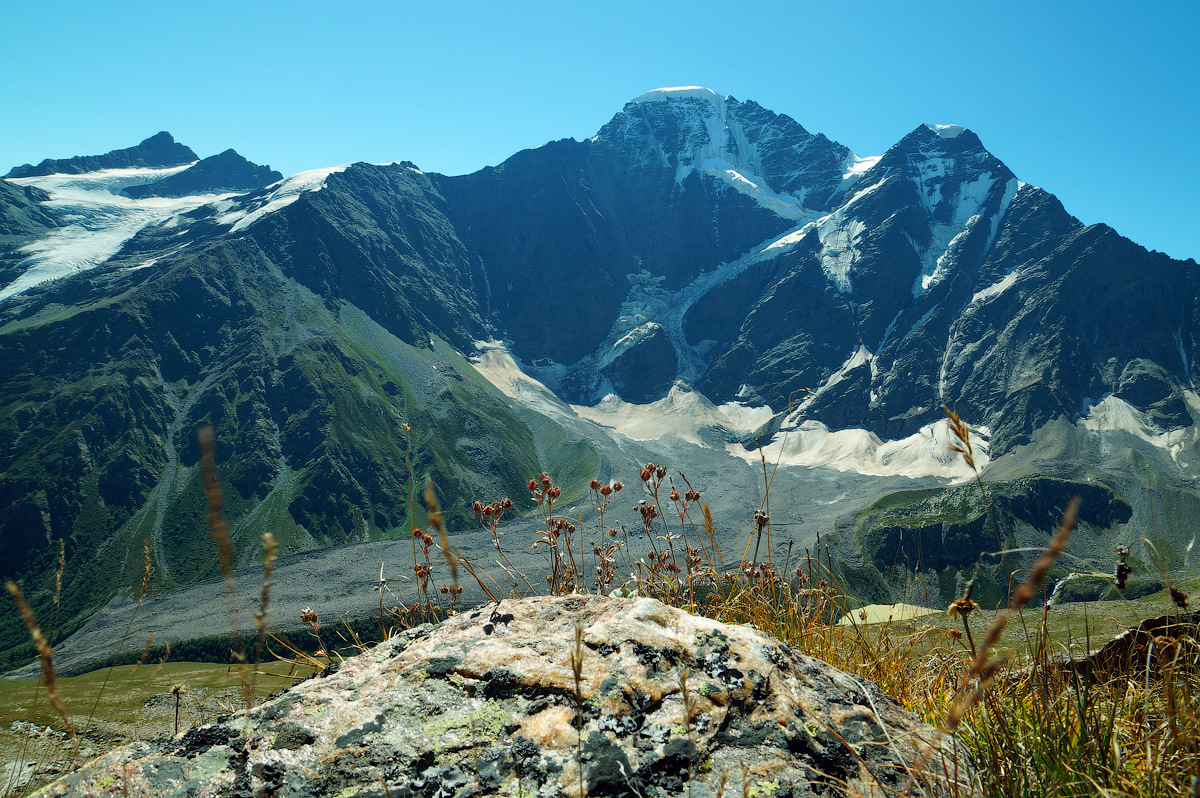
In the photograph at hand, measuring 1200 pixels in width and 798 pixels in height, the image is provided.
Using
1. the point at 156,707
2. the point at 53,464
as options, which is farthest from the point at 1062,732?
the point at 53,464

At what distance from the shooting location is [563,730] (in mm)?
2631

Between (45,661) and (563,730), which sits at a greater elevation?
(45,661)

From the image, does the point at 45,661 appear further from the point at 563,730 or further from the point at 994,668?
the point at 994,668

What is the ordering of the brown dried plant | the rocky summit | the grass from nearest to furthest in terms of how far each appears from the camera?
the brown dried plant < the grass < the rocky summit

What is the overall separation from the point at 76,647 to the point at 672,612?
160 meters

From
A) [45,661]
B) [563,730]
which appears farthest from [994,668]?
[45,661]

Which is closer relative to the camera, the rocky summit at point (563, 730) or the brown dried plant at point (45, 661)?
the brown dried plant at point (45, 661)

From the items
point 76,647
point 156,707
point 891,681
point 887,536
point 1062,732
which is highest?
point 1062,732

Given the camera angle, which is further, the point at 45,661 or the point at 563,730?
the point at 563,730

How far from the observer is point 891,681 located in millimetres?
3963

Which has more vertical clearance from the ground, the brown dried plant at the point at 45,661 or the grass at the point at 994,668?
the brown dried plant at the point at 45,661

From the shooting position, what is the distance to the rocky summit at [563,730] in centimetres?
237

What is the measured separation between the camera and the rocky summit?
7.76ft

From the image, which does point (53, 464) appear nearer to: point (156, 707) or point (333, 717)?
point (156, 707)
